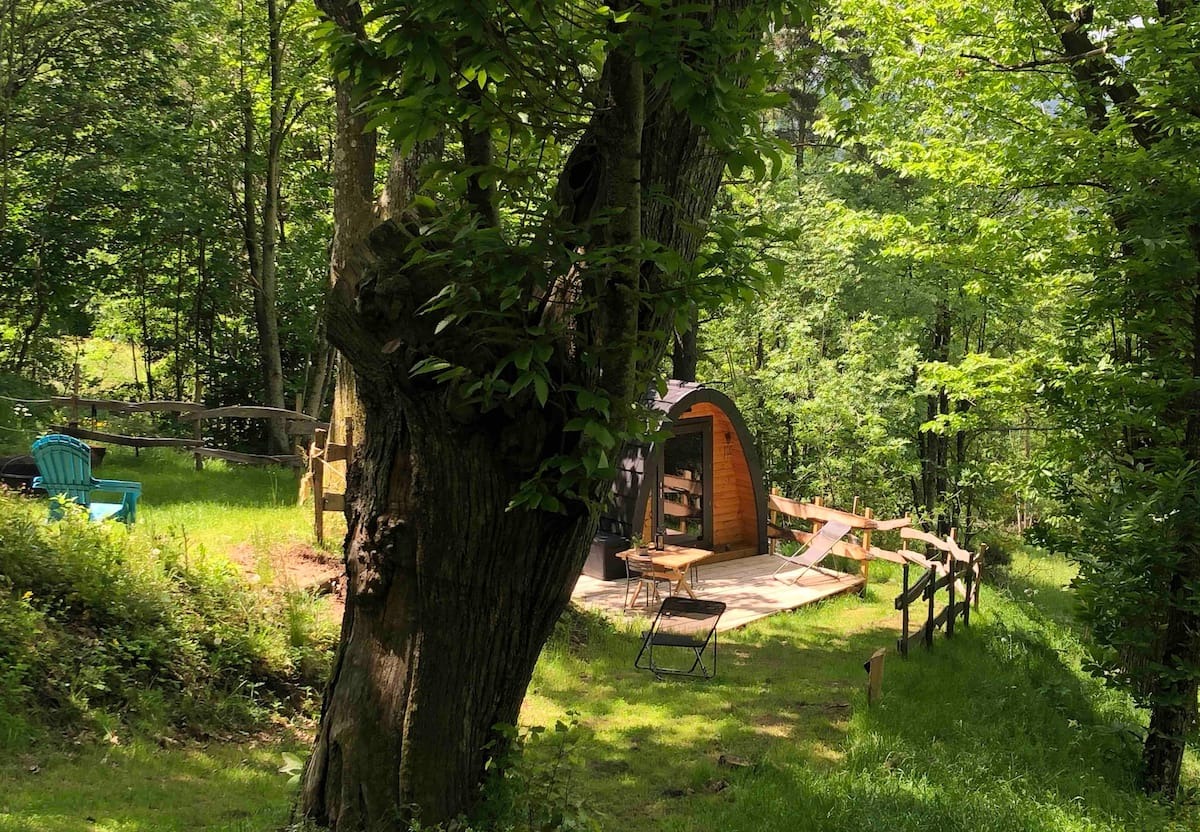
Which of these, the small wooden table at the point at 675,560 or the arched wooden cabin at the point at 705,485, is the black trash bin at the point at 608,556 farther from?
the small wooden table at the point at 675,560

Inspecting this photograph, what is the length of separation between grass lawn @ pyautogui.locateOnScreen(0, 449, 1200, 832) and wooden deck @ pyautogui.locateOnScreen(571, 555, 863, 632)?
1.23 ft

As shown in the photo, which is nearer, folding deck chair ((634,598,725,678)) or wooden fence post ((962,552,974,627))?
folding deck chair ((634,598,725,678))

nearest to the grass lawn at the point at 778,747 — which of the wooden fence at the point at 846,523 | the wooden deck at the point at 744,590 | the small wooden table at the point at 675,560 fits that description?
the wooden deck at the point at 744,590

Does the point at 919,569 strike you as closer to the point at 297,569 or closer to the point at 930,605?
the point at 930,605

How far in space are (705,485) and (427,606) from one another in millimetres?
9740

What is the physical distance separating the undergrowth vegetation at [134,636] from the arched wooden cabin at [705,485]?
5.78 metres

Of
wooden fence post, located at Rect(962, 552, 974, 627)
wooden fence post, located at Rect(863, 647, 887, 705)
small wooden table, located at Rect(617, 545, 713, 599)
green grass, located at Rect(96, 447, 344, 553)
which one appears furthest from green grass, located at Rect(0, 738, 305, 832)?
wooden fence post, located at Rect(962, 552, 974, 627)

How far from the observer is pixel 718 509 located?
518 inches

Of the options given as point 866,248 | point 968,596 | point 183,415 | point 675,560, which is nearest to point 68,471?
Answer: point 675,560

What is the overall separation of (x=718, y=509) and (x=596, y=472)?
10.3 metres

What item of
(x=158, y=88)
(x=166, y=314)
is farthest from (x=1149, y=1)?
(x=166, y=314)

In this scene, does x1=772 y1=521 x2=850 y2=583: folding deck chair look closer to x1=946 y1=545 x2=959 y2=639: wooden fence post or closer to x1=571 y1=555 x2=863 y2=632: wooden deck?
x1=571 y1=555 x2=863 y2=632: wooden deck

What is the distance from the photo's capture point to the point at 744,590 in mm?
11297

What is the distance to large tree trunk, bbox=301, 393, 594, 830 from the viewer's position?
3.30m
